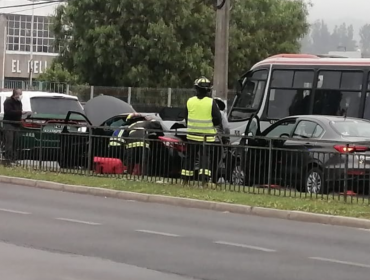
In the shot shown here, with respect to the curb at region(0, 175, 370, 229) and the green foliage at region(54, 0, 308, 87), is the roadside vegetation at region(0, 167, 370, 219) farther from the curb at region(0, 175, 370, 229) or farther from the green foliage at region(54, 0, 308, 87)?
the green foliage at region(54, 0, 308, 87)

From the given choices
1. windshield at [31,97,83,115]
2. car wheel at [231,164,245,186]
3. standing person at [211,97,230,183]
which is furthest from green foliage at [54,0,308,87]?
car wheel at [231,164,245,186]

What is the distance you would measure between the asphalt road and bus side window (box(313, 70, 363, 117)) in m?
8.90

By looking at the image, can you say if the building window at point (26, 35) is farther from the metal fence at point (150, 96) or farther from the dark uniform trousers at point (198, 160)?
A: the dark uniform trousers at point (198, 160)

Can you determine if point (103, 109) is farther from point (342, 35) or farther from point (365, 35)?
point (342, 35)

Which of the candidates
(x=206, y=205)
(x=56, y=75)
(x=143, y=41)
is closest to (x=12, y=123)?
(x=206, y=205)

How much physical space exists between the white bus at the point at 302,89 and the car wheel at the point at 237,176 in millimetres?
5476

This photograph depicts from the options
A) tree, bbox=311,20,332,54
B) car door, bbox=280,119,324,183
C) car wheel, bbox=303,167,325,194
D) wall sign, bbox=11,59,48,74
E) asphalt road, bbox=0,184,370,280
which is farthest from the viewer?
tree, bbox=311,20,332,54

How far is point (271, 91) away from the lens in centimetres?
2483

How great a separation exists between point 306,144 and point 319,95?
7.02m

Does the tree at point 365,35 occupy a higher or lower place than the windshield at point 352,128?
higher

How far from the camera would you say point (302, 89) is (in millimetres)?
24250

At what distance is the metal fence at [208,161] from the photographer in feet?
51.8

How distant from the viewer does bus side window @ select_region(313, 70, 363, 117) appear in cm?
2305

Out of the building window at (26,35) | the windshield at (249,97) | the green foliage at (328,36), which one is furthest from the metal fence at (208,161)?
the green foliage at (328,36)
